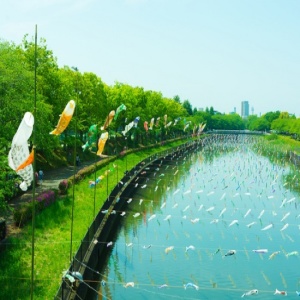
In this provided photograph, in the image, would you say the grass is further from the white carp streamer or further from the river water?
the white carp streamer

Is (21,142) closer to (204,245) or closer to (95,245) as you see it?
(95,245)

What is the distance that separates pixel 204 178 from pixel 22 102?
1441 inches

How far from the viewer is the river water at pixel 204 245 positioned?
26656 mm

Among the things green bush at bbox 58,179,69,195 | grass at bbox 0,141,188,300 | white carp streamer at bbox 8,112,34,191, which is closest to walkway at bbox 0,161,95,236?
grass at bbox 0,141,188,300

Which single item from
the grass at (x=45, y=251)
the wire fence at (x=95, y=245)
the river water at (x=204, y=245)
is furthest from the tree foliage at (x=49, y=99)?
the river water at (x=204, y=245)

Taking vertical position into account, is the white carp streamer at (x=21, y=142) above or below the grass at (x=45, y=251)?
above

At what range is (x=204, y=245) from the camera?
112ft

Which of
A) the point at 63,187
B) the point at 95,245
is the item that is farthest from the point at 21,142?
the point at 63,187

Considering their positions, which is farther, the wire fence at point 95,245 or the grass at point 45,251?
the grass at point 45,251

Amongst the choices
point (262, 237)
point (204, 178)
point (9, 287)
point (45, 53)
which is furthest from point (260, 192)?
point (9, 287)

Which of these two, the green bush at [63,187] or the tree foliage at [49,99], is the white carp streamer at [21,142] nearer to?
the tree foliage at [49,99]

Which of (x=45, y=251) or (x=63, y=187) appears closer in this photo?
(x=45, y=251)

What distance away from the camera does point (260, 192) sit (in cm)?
5619

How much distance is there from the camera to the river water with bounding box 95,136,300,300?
2666 cm
